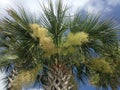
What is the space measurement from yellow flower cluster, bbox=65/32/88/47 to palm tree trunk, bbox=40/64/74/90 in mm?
772

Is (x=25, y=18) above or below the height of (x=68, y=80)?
above

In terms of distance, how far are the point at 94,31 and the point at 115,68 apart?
135 cm

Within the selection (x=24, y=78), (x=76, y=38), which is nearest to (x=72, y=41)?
(x=76, y=38)

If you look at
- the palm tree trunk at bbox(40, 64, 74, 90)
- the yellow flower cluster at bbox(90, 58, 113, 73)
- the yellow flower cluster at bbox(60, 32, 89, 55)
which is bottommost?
the palm tree trunk at bbox(40, 64, 74, 90)

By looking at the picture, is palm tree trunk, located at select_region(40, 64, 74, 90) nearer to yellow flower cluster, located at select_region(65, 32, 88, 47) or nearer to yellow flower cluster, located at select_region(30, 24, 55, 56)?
yellow flower cluster, located at select_region(30, 24, 55, 56)

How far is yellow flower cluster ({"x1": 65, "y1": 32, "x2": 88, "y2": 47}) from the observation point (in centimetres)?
1056

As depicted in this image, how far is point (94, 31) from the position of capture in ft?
37.7

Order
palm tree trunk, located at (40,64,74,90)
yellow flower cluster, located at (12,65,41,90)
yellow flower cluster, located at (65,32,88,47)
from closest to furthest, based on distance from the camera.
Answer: yellow flower cluster, located at (12,65,41,90) → yellow flower cluster, located at (65,32,88,47) → palm tree trunk, located at (40,64,74,90)

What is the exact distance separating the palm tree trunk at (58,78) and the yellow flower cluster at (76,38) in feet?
2.53

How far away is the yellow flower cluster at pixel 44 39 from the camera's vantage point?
10.5m

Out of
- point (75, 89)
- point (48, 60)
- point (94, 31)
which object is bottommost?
point (75, 89)

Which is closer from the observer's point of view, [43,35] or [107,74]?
[43,35]

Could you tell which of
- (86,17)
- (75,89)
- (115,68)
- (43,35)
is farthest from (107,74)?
(43,35)

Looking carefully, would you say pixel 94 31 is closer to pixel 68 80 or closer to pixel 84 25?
pixel 84 25
